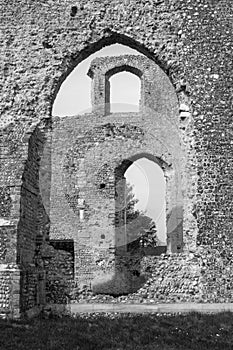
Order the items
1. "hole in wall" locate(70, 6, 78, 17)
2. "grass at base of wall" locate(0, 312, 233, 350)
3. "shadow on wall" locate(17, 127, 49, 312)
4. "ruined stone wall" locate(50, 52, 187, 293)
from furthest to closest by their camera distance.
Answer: "ruined stone wall" locate(50, 52, 187, 293)
"hole in wall" locate(70, 6, 78, 17)
"shadow on wall" locate(17, 127, 49, 312)
"grass at base of wall" locate(0, 312, 233, 350)

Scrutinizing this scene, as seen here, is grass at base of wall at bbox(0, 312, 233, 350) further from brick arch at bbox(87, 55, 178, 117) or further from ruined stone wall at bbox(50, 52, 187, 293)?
brick arch at bbox(87, 55, 178, 117)

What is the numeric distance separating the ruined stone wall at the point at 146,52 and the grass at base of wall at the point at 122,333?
229 cm

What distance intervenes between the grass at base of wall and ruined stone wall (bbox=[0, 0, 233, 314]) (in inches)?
90.1

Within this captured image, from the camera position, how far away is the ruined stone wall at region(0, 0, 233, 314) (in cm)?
990

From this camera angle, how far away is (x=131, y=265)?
16.0 meters

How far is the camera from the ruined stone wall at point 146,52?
390 inches

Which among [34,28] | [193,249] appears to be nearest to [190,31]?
[34,28]

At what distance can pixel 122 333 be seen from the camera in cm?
748

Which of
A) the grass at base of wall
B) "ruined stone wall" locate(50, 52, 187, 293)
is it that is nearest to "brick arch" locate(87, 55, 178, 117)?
"ruined stone wall" locate(50, 52, 187, 293)

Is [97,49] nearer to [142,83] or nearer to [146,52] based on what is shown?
[146,52]

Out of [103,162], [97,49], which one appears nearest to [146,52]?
[97,49]

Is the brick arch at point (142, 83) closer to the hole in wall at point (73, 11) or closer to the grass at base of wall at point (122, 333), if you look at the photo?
the hole in wall at point (73, 11)

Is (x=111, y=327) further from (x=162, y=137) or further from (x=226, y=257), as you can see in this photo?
(x=162, y=137)

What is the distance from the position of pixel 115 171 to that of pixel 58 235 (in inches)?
137
